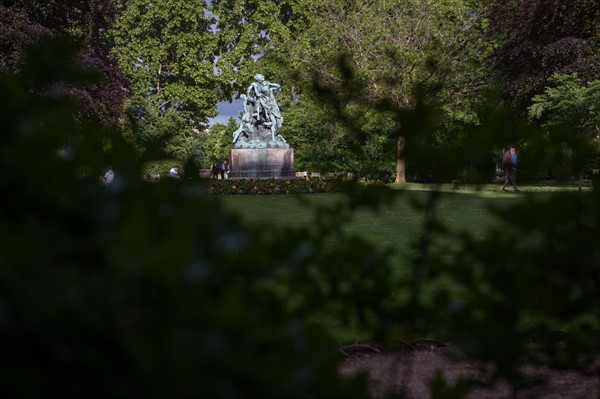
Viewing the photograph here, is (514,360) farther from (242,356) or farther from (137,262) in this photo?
(137,262)

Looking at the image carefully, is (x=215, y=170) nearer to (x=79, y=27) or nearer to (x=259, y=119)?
(x=259, y=119)

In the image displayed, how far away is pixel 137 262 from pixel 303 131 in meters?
41.0

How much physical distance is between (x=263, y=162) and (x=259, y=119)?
1.77 meters

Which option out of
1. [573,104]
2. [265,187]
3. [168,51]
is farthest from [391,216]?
[168,51]

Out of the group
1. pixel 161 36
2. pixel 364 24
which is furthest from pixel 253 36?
pixel 364 24

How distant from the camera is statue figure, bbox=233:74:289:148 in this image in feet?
Result: 87.8

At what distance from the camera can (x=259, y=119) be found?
1059 inches

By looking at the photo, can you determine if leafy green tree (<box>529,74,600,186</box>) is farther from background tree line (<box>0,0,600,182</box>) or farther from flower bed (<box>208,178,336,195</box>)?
flower bed (<box>208,178,336,195</box>)

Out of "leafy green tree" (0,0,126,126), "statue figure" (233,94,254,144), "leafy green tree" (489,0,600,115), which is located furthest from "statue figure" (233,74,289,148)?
"leafy green tree" (489,0,600,115)

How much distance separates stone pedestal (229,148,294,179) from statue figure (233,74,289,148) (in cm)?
45

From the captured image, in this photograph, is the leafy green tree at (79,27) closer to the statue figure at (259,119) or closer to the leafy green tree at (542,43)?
the statue figure at (259,119)

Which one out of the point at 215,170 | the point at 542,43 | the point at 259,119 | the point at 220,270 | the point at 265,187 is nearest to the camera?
the point at 220,270

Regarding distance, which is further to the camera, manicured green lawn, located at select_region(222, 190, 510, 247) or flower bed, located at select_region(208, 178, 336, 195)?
flower bed, located at select_region(208, 178, 336, 195)

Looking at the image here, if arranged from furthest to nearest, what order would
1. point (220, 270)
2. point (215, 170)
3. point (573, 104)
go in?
point (215, 170), point (573, 104), point (220, 270)
